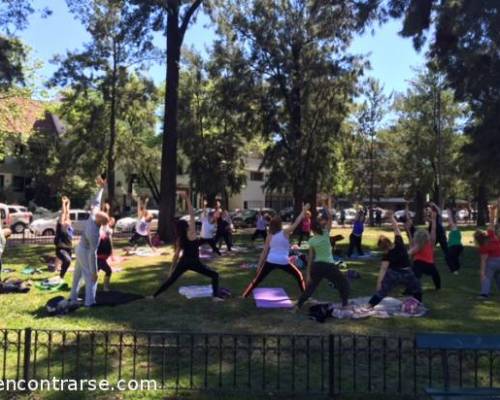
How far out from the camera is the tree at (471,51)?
528 inches

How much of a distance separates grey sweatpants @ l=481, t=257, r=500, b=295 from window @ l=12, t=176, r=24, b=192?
52.0 metres

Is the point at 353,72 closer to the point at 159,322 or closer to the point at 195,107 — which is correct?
the point at 195,107

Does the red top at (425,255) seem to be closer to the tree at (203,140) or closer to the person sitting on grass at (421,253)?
the person sitting on grass at (421,253)

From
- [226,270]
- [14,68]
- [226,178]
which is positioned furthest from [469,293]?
[226,178]

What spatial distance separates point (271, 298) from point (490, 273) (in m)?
4.23

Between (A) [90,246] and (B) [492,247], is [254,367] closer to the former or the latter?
(A) [90,246]

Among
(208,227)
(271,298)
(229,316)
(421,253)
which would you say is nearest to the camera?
(229,316)

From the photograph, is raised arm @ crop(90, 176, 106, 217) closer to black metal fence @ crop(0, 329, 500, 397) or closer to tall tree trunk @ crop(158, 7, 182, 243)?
black metal fence @ crop(0, 329, 500, 397)

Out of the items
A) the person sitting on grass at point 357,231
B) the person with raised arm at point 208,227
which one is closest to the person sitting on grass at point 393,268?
the person sitting on grass at point 357,231

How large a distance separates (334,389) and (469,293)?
703 cm

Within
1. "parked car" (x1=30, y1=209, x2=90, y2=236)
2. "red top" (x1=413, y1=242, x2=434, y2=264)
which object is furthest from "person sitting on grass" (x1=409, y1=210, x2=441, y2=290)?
"parked car" (x1=30, y1=209, x2=90, y2=236)

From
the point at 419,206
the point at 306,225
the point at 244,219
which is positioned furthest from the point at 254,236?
the point at 419,206

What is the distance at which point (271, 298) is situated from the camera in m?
A: 10.5

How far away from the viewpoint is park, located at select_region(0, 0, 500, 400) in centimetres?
614
